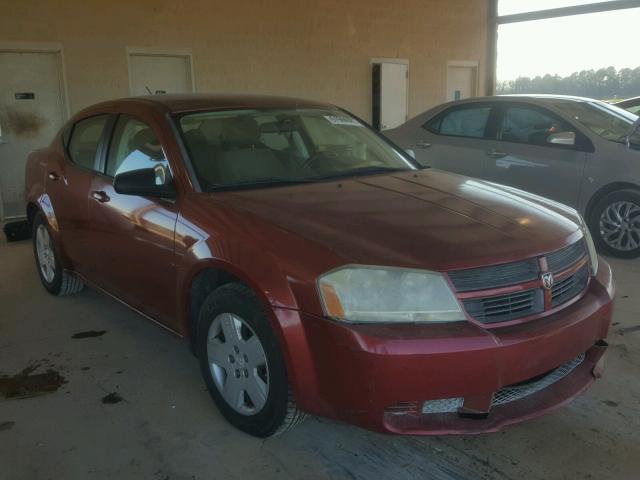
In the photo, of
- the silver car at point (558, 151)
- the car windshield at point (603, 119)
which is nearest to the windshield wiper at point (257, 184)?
the silver car at point (558, 151)

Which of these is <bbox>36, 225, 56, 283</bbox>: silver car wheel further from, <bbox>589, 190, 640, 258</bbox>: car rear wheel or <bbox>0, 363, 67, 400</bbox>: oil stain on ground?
<bbox>589, 190, 640, 258</bbox>: car rear wheel

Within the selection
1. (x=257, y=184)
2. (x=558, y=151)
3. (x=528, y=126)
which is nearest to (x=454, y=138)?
(x=528, y=126)

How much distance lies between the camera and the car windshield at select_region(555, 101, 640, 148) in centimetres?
582

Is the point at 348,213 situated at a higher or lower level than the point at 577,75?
lower

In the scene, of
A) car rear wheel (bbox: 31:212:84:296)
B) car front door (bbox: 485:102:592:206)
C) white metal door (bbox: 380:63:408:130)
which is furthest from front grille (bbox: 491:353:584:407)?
white metal door (bbox: 380:63:408:130)

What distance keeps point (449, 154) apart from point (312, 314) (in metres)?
4.83

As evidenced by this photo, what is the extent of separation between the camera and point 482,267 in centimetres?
236

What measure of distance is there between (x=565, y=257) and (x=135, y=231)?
2.16 metres

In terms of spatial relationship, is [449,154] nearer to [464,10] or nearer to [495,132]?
[495,132]

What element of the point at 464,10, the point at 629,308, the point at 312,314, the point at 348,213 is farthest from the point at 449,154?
the point at 464,10

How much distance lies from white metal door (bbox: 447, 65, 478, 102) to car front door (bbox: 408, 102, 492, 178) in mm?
5493

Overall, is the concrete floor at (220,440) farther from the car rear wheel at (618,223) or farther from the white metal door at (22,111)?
the white metal door at (22,111)

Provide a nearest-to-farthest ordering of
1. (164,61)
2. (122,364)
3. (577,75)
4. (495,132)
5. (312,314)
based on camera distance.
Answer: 1. (312,314)
2. (122,364)
3. (495,132)
4. (164,61)
5. (577,75)

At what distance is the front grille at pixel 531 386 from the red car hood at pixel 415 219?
1.71 ft
